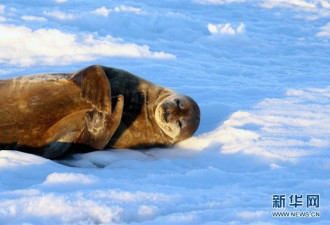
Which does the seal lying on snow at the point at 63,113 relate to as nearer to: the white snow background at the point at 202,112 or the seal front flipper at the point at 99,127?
the seal front flipper at the point at 99,127

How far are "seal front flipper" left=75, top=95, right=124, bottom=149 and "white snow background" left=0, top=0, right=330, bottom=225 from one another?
4.7 inches

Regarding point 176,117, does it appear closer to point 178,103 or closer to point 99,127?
point 178,103

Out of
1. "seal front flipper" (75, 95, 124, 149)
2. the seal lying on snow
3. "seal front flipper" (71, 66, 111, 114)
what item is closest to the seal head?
the seal lying on snow

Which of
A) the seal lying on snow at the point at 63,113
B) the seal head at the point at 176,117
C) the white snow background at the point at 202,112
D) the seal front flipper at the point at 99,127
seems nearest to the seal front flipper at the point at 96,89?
the seal lying on snow at the point at 63,113

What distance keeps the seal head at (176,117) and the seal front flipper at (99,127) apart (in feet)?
1.91

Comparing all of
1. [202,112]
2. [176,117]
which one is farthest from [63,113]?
[202,112]

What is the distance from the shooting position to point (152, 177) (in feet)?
12.9

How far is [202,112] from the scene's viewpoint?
6180mm

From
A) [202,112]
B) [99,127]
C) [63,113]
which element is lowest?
[99,127]

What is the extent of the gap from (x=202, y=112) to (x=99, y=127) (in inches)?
69.0

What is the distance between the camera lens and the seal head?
515 cm

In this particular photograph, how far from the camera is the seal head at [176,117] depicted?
5.15 m

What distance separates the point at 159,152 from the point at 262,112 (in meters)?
1.55

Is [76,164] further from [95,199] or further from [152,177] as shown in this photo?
[95,199]
